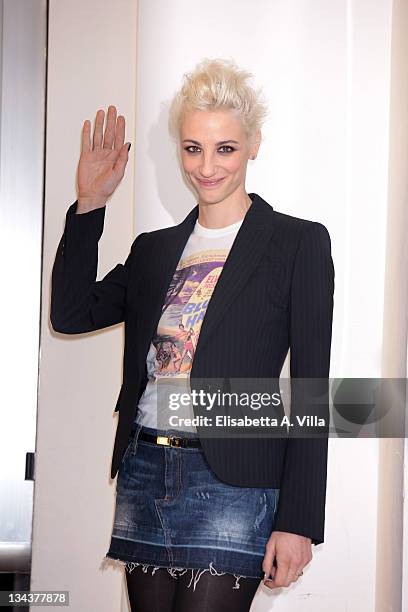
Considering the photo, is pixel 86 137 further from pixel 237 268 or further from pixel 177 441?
pixel 177 441

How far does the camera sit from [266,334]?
5.16 ft

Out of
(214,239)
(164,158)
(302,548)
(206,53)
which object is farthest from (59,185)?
(302,548)

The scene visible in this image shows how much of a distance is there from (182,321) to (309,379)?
10.4 inches

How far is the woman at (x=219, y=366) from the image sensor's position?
1494mm

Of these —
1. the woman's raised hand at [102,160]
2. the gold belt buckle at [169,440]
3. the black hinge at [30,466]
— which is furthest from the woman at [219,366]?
the black hinge at [30,466]

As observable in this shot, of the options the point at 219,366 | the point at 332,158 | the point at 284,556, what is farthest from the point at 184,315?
the point at 332,158

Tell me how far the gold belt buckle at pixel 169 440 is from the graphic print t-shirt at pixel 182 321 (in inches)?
0.8

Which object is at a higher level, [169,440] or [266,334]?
[266,334]

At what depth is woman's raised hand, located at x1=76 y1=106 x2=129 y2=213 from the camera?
6.01 feet

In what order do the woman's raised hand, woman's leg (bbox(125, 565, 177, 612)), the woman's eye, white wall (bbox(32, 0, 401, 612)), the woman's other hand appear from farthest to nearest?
white wall (bbox(32, 0, 401, 612)) < the woman's raised hand < the woman's eye < woman's leg (bbox(125, 565, 177, 612)) < the woman's other hand

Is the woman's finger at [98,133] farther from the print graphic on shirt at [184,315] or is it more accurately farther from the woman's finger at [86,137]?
the print graphic on shirt at [184,315]

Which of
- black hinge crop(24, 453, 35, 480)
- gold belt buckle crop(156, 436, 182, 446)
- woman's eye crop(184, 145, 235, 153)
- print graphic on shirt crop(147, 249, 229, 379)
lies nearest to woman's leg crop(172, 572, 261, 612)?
gold belt buckle crop(156, 436, 182, 446)

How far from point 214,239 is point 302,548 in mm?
612

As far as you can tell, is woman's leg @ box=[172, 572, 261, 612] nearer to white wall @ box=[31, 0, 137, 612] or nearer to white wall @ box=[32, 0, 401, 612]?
white wall @ box=[32, 0, 401, 612]
